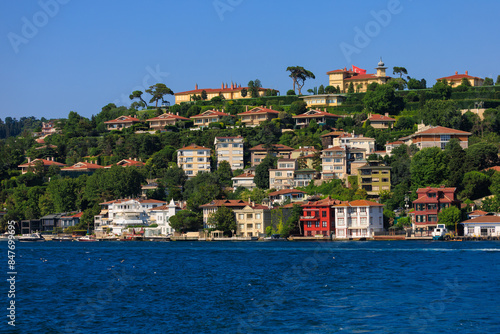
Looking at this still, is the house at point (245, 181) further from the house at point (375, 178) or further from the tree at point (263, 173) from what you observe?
the house at point (375, 178)

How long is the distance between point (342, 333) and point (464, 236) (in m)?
44.3

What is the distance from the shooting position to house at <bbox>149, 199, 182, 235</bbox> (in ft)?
285

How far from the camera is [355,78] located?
125 meters

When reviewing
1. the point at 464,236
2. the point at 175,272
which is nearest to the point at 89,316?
the point at 175,272

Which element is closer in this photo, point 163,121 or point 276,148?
point 276,148

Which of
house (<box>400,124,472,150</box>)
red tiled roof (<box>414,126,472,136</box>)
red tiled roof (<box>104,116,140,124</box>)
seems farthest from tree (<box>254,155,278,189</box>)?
red tiled roof (<box>104,116,140,124</box>)

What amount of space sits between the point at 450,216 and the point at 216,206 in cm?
2462

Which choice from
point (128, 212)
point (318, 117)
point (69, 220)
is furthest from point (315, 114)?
point (69, 220)

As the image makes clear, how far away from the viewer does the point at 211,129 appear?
107 m

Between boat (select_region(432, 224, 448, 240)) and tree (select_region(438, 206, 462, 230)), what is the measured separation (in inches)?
18.1

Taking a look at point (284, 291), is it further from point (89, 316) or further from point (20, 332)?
point (20, 332)

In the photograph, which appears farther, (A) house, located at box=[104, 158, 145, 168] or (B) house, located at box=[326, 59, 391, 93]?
(B) house, located at box=[326, 59, 391, 93]

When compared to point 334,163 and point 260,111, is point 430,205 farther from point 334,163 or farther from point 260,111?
point 260,111

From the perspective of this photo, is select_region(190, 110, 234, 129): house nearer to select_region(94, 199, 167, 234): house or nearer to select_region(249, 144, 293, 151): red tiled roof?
select_region(249, 144, 293, 151): red tiled roof
